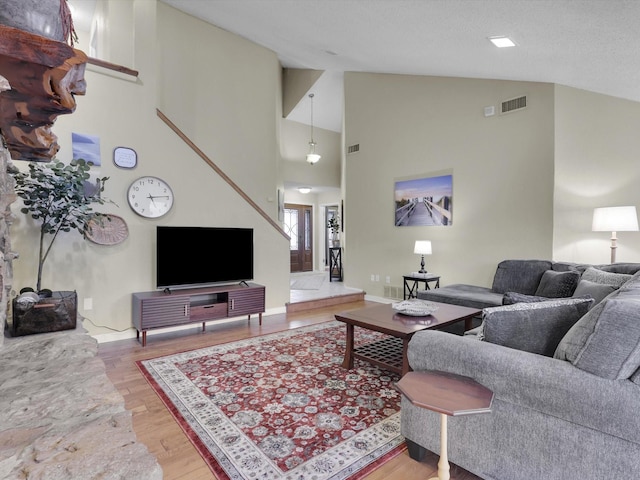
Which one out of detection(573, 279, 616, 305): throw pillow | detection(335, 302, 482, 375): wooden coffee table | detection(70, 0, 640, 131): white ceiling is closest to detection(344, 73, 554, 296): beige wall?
detection(70, 0, 640, 131): white ceiling

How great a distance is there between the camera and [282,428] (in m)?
2.06

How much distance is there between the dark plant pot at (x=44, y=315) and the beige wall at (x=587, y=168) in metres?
5.01

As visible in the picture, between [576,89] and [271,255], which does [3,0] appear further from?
[576,89]

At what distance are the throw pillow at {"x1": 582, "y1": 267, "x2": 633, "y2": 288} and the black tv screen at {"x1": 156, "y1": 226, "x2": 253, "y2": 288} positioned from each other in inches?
142

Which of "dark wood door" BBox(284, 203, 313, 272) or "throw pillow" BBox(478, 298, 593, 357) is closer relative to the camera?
"throw pillow" BBox(478, 298, 593, 357)

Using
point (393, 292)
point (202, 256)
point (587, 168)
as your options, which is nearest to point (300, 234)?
point (393, 292)

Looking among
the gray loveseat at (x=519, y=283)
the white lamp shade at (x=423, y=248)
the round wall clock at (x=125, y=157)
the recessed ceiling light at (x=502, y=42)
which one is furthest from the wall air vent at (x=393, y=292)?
the round wall clock at (x=125, y=157)

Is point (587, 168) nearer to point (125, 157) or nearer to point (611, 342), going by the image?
point (611, 342)

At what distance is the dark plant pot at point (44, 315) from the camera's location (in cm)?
260

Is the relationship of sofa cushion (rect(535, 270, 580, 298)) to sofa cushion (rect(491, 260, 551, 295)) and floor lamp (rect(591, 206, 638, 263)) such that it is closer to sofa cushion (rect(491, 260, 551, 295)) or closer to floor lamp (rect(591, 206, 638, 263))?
sofa cushion (rect(491, 260, 551, 295))

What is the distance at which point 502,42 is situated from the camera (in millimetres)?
3297

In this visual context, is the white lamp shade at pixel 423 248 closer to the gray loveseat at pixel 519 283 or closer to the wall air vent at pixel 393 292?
the gray loveseat at pixel 519 283

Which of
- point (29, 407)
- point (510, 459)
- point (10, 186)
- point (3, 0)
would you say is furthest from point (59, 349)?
point (510, 459)

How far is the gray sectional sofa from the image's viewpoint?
124 centimetres
